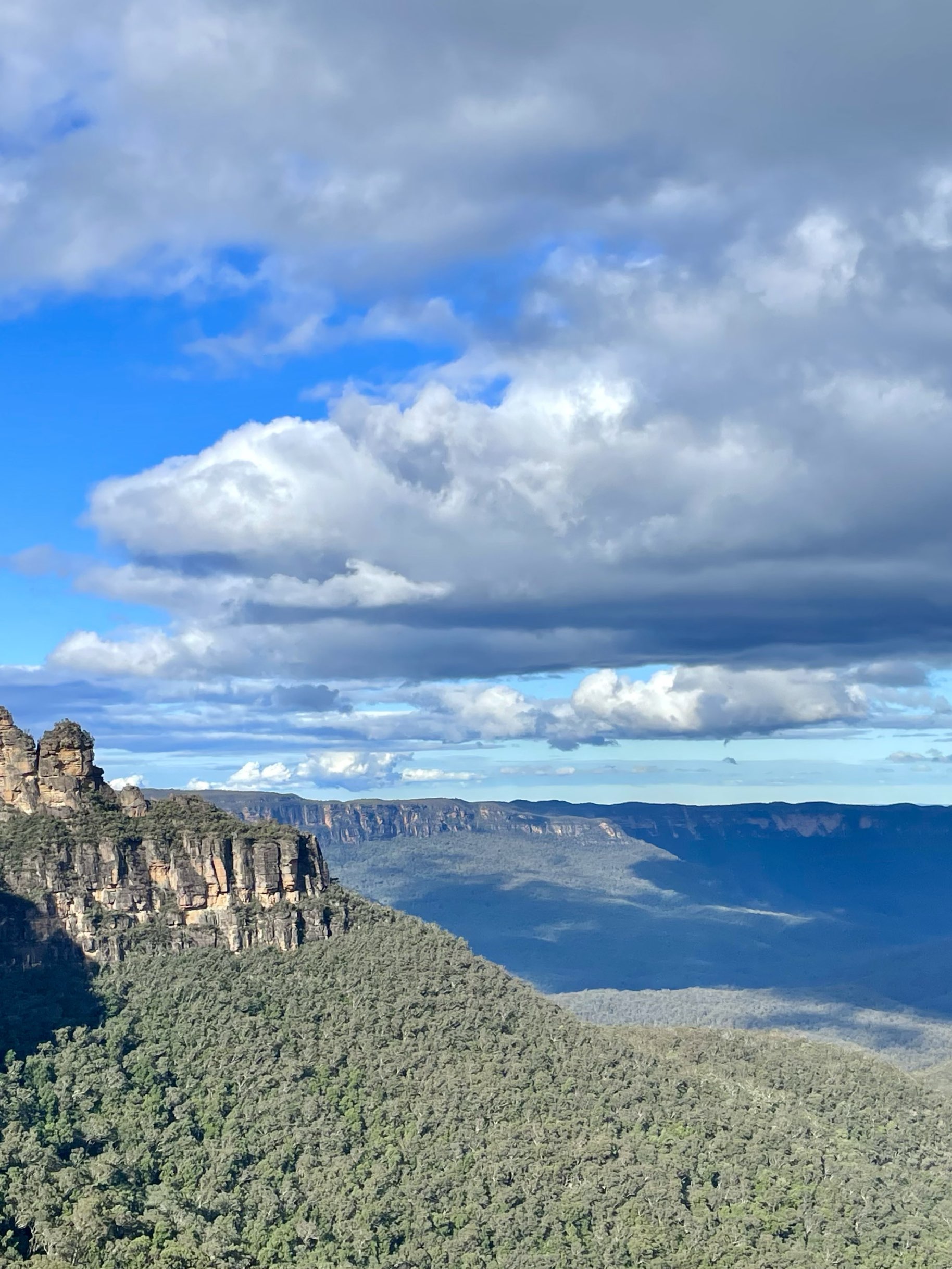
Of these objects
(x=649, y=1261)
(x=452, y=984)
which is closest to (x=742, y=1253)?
(x=649, y=1261)

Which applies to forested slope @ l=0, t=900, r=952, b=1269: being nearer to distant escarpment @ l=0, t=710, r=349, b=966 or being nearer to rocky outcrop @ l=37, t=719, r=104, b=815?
distant escarpment @ l=0, t=710, r=349, b=966

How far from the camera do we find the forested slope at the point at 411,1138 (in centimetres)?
10894

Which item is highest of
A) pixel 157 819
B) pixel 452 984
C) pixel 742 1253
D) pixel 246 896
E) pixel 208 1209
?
pixel 157 819

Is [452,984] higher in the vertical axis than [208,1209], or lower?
higher

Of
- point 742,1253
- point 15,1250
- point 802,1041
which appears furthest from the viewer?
point 802,1041

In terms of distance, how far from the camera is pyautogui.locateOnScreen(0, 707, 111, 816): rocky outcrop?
502 feet

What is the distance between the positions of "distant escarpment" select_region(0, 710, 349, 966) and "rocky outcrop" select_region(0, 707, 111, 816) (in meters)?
0.13

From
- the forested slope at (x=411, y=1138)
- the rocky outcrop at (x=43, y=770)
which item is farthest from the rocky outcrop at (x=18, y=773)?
the forested slope at (x=411, y=1138)

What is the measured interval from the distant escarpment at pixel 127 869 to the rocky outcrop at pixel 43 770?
13 centimetres

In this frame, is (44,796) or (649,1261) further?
(44,796)

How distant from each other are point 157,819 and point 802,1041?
94220 mm

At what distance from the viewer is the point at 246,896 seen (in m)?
151

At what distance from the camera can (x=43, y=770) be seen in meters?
154

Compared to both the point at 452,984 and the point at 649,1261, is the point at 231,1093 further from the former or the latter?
the point at 649,1261
